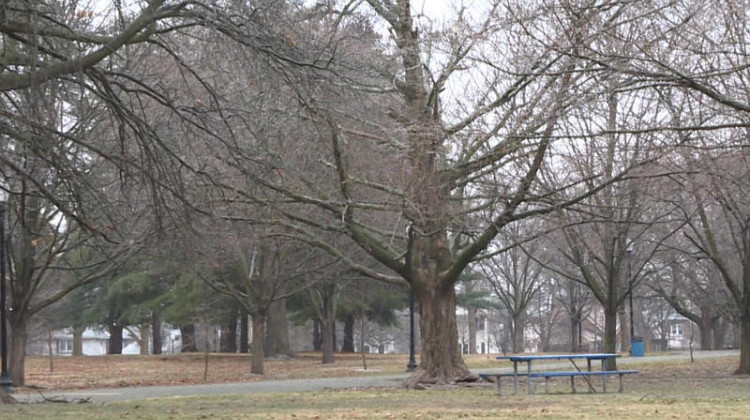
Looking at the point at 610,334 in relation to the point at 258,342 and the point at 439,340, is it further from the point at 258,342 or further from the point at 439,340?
the point at 258,342

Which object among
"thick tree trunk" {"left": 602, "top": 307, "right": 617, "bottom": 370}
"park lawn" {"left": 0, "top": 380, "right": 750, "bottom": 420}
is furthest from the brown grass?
"park lawn" {"left": 0, "top": 380, "right": 750, "bottom": 420}

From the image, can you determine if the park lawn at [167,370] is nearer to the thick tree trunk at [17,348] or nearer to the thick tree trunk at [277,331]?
the thick tree trunk at [17,348]

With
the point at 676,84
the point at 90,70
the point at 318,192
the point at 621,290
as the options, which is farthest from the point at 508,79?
the point at 621,290

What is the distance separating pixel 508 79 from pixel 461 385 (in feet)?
23.4

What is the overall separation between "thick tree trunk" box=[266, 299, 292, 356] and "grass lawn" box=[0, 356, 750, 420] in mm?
22932

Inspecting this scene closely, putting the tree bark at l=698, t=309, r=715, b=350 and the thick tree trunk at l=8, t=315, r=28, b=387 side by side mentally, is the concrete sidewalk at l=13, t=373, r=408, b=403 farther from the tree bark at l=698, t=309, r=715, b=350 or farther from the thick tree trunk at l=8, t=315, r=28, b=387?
the tree bark at l=698, t=309, r=715, b=350

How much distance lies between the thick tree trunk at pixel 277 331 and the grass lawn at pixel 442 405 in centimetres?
2293

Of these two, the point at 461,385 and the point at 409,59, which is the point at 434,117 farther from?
the point at 461,385

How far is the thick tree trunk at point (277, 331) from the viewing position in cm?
4478

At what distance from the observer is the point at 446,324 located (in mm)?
24250

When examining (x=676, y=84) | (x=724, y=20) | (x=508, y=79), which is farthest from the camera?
(x=508, y=79)

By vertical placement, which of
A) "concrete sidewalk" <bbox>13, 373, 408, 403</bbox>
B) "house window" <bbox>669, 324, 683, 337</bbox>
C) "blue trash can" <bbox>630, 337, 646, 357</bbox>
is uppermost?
"house window" <bbox>669, 324, 683, 337</bbox>

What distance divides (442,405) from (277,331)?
29665mm

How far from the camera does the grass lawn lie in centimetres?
1363
